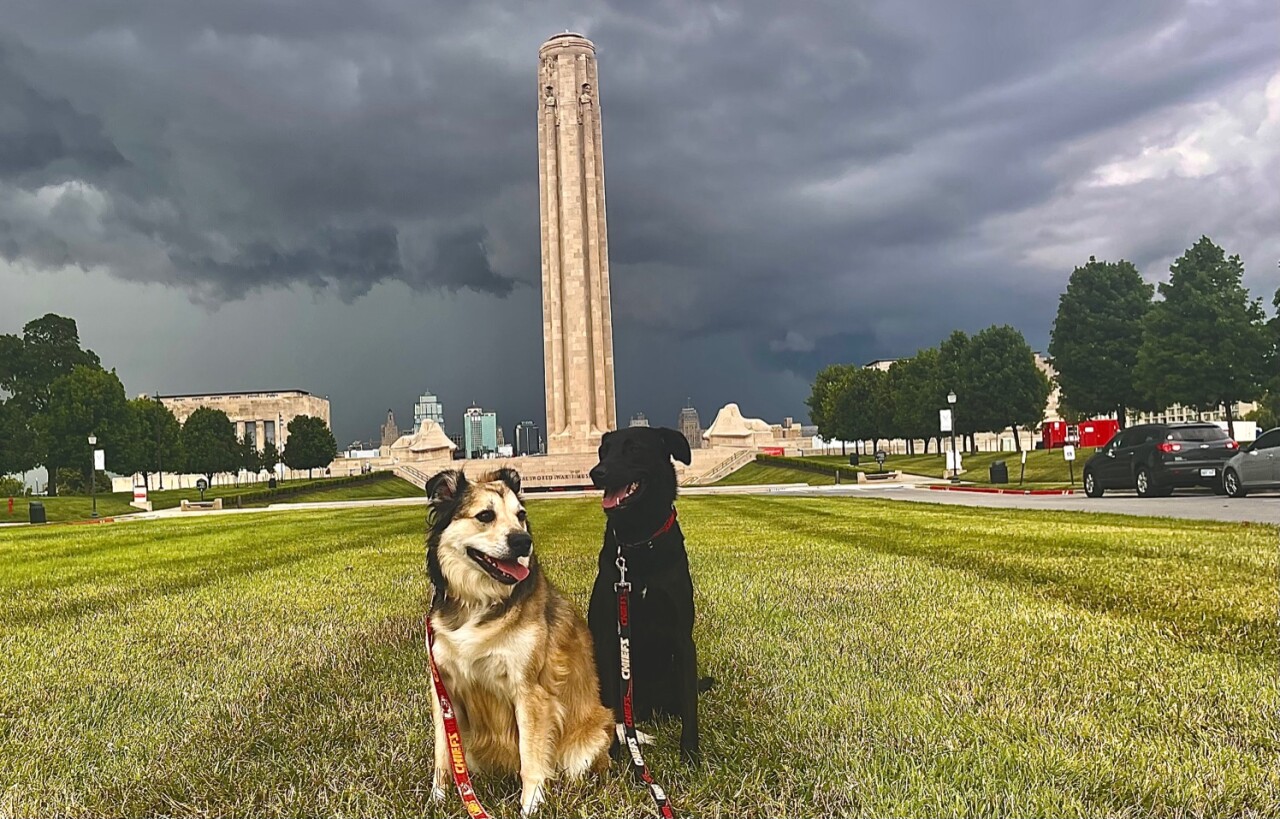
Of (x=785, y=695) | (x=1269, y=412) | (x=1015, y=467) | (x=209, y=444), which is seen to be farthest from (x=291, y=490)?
(x=1269, y=412)

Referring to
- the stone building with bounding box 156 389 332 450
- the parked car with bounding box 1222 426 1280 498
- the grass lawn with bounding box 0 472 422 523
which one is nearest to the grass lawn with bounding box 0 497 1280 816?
the parked car with bounding box 1222 426 1280 498

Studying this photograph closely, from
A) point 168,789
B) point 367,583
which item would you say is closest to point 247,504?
point 367,583

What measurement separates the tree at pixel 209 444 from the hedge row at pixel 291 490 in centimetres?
1923

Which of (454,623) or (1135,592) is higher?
(454,623)

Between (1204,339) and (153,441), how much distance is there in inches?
2692

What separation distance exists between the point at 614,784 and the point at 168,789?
1.90 m

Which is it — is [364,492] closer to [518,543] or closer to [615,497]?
[615,497]

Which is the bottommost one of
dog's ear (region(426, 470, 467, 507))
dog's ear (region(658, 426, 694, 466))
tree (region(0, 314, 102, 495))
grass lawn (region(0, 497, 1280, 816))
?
grass lawn (region(0, 497, 1280, 816))

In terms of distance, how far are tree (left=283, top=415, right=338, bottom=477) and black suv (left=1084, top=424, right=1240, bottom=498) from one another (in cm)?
7415

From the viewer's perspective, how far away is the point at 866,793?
3408mm

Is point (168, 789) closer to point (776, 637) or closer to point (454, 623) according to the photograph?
point (454, 623)

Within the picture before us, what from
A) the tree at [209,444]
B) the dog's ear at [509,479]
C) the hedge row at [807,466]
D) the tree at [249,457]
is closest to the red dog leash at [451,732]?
the dog's ear at [509,479]

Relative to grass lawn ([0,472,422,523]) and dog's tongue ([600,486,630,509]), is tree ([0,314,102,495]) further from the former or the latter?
dog's tongue ([600,486,630,509])

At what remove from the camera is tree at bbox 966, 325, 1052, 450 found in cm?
6391
